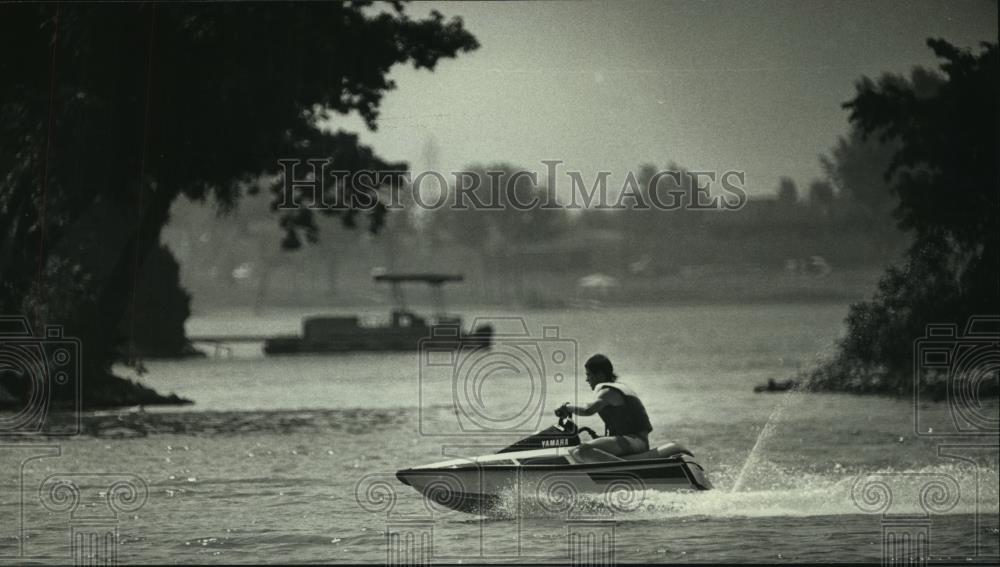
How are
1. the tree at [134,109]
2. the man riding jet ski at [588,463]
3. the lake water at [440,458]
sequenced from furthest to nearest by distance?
the tree at [134,109] < the man riding jet ski at [588,463] < the lake water at [440,458]

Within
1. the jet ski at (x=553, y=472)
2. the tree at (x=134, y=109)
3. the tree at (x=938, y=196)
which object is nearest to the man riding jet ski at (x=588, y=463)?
the jet ski at (x=553, y=472)

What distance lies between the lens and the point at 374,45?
20.1 metres

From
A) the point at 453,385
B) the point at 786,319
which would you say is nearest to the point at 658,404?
the point at 453,385

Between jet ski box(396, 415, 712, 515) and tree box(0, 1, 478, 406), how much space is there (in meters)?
5.81

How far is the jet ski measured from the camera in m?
14.4

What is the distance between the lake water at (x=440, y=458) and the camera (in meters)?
14.1

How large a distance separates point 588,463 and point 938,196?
289 inches

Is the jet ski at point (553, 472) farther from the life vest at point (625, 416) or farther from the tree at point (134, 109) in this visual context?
the tree at point (134, 109)

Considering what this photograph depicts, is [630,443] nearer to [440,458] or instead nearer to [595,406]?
[595,406]

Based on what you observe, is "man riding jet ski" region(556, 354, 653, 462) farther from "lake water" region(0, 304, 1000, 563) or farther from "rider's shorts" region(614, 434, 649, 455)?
"lake water" region(0, 304, 1000, 563)

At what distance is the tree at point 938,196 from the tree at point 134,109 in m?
6.05

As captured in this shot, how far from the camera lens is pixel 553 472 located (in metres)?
14.5

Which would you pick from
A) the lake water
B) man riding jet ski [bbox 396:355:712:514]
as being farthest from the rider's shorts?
the lake water

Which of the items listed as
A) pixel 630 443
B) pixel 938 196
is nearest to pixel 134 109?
pixel 630 443
